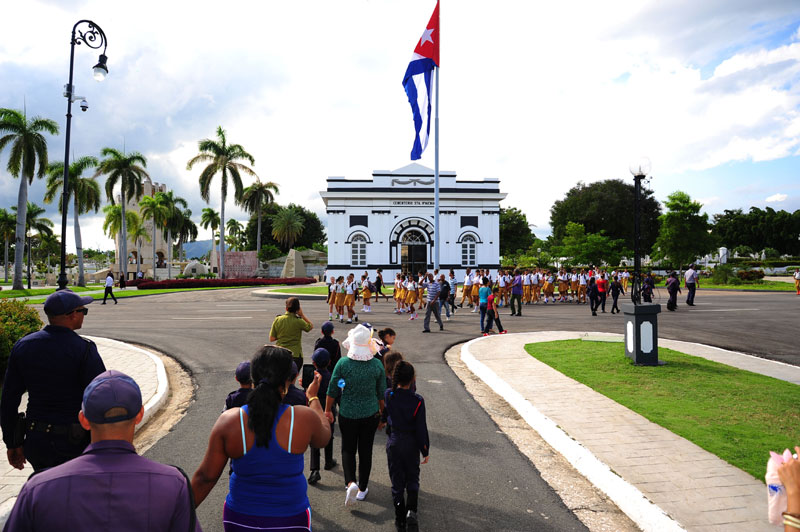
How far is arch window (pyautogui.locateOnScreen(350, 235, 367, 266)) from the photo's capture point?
155 ft

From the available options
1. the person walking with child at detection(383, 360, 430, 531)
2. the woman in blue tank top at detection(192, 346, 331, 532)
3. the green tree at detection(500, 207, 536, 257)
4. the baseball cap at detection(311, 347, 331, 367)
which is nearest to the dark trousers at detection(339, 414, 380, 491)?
the person walking with child at detection(383, 360, 430, 531)

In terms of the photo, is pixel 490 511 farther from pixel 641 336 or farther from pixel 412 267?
pixel 412 267

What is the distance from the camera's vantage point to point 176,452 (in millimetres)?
5602

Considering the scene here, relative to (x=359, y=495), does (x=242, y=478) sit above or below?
above

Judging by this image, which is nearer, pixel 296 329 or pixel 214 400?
pixel 296 329

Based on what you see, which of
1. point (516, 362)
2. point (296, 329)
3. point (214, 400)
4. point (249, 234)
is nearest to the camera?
point (296, 329)

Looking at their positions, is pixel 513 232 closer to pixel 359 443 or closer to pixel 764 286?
pixel 764 286

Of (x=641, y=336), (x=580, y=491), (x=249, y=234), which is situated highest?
(x=249, y=234)

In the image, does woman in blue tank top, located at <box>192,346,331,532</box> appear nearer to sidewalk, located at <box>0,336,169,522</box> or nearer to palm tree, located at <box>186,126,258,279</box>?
sidewalk, located at <box>0,336,169,522</box>

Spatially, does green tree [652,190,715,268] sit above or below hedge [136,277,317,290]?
above

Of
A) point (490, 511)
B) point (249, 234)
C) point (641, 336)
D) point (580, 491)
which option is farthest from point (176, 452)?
point (249, 234)

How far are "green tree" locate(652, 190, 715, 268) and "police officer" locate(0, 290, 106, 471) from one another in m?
56.5

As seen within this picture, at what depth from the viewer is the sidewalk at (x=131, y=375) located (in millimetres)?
4688

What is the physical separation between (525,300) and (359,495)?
2342 centimetres
